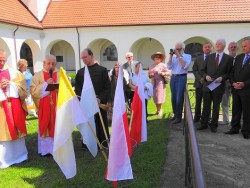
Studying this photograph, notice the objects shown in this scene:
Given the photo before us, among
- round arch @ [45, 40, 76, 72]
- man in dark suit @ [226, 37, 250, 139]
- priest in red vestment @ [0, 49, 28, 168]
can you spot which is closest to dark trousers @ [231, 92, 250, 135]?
man in dark suit @ [226, 37, 250, 139]

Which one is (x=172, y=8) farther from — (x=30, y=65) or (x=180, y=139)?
(x=180, y=139)

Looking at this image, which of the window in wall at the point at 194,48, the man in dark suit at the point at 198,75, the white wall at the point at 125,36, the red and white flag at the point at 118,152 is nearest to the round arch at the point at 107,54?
the white wall at the point at 125,36

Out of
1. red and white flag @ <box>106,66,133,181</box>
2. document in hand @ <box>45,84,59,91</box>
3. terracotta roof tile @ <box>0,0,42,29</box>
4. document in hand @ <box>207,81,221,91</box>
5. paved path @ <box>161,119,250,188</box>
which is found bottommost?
paved path @ <box>161,119,250,188</box>

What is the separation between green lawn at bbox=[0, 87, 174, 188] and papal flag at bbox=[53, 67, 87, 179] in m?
0.56

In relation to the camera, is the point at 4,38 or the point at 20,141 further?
the point at 4,38

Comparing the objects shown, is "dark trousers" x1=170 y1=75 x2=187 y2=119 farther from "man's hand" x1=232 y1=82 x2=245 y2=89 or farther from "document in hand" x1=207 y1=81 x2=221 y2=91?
"man's hand" x1=232 y1=82 x2=245 y2=89

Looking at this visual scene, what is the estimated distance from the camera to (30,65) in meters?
27.0

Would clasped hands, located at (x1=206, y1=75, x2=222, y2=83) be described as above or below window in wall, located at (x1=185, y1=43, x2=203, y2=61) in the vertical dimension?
below

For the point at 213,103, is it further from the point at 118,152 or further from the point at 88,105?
the point at 118,152

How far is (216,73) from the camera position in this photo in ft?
20.5

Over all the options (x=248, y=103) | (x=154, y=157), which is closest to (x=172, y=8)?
(x=248, y=103)

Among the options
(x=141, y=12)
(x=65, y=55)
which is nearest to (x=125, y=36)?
(x=141, y=12)

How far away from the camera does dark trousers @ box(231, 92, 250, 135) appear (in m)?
5.92

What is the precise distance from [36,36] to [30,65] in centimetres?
608
